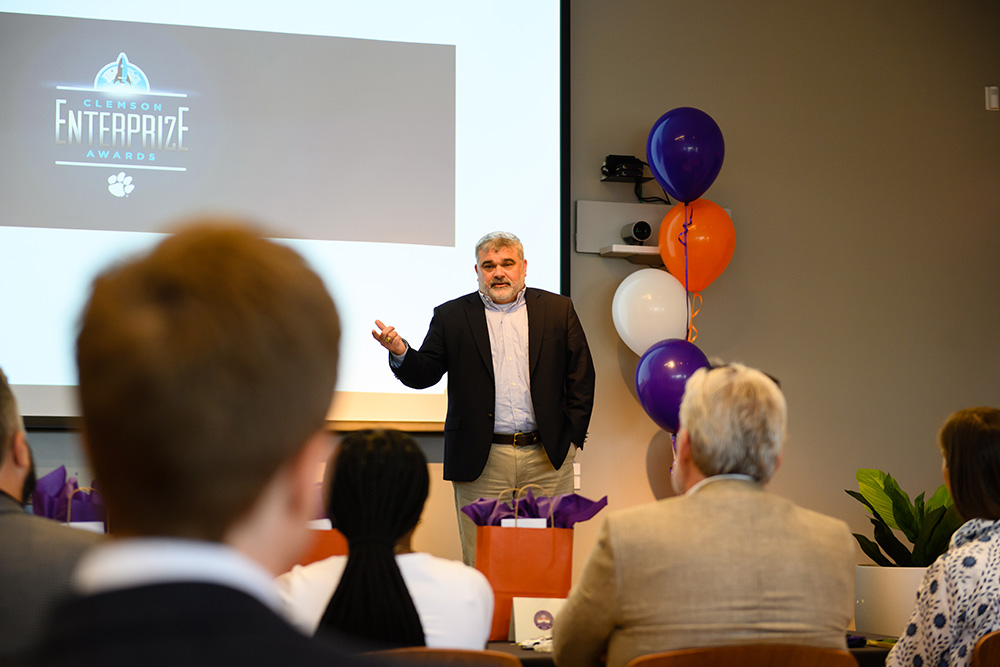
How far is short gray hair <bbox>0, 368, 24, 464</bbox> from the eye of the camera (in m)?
1.69

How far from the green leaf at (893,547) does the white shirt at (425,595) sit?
2.98 m

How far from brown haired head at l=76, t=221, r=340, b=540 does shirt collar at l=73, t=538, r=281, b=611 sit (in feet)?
0.05

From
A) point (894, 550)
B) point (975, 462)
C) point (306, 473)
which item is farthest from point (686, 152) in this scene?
point (306, 473)

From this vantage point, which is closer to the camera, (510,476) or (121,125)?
(510,476)

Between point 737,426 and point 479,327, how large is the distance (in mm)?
2373

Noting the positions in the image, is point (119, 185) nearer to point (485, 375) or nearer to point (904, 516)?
point (485, 375)

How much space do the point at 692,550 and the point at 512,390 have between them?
2.39 meters

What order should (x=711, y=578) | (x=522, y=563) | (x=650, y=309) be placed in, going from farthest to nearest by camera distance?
(x=650, y=309)
(x=522, y=563)
(x=711, y=578)

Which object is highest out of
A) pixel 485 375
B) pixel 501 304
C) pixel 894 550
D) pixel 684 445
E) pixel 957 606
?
pixel 501 304

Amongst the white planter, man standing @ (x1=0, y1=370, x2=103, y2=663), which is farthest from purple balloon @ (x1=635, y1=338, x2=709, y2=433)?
man standing @ (x1=0, y1=370, x2=103, y2=663)

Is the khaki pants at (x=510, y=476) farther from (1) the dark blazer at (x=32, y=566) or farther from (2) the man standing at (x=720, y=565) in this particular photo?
(1) the dark blazer at (x=32, y=566)

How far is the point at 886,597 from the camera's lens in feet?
12.6

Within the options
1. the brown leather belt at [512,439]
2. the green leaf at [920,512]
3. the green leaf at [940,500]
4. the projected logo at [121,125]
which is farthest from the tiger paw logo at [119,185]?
the green leaf at [940,500]

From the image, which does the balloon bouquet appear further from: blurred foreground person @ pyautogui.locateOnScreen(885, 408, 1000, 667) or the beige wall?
blurred foreground person @ pyautogui.locateOnScreen(885, 408, 1000, 667)
